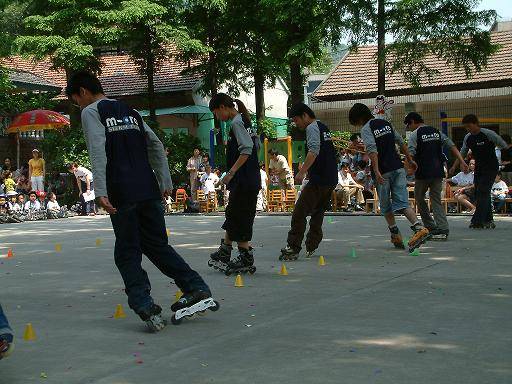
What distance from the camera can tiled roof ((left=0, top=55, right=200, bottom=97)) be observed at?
37656 millimetres

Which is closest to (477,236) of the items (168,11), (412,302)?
(412,302)

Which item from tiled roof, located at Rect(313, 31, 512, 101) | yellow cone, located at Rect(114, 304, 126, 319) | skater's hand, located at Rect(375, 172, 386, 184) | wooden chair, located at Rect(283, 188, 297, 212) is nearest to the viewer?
yellow cone, located at Rect(114, 304, 126, 319)

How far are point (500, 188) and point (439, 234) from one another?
6630 millimetres

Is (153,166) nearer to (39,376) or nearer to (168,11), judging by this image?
(39,376)

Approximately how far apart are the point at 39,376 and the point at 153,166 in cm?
224

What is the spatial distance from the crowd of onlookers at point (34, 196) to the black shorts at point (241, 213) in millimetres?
14358

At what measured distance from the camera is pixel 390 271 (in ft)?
32.0

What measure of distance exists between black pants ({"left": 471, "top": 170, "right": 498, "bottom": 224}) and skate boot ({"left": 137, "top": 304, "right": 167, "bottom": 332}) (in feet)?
30.5

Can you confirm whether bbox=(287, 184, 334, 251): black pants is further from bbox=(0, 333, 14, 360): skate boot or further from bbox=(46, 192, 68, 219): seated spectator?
bbox=(46, 192, 68, 219): seated spectator

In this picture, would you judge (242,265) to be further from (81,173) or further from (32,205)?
(81,173)

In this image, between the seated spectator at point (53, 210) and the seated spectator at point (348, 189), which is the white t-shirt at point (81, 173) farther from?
the seated spectator at point (348, 189)

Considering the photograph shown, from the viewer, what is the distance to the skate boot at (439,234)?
13180mm

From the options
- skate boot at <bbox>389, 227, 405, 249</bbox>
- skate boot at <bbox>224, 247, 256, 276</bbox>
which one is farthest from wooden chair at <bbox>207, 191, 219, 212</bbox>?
skate boot at <bbox>224, 247, 256, 276</bbox>

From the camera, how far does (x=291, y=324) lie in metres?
6.73
